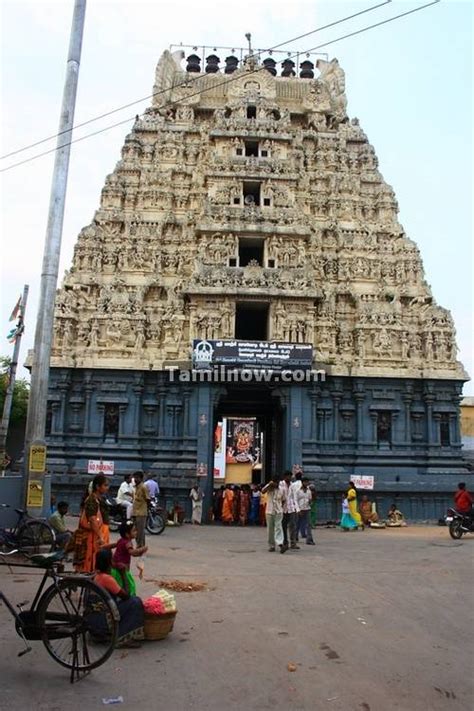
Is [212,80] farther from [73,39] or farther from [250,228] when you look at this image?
[73,39]

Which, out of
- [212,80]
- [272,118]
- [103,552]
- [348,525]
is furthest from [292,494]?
[212,80]

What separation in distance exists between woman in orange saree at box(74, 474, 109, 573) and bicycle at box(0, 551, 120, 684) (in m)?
2.54

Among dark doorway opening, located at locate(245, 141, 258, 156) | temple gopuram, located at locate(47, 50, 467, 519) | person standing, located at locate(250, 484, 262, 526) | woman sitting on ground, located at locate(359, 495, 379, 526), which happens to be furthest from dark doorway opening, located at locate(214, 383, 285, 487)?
dark doorway opening, located at locate(245, 141, 258, 156)

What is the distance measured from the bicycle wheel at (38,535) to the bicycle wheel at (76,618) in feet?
20.7

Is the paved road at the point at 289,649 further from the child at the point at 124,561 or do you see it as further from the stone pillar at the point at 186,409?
the stone pillar at the point at 186,409

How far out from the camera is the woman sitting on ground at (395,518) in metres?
21.9

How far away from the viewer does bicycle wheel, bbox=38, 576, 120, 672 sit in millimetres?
5531

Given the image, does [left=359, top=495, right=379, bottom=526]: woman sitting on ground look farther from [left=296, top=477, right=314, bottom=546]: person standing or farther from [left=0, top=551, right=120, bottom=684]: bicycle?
[left=0, top=551, right=120, bottom=684]: bicycle

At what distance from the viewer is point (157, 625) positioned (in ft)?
21.7

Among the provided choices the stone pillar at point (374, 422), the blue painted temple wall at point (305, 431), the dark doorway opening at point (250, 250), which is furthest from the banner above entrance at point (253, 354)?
the dark doorway opening at point (250, 250)

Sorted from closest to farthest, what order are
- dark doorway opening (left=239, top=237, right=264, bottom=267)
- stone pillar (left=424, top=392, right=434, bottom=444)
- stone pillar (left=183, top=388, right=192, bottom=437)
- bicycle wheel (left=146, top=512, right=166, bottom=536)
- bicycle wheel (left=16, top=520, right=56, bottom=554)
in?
bicycle wheel (left=16, top=520, right=56, bottom=554) < bicycle wheel (left=146, top=512, right=166, bottom=536) < stone pillar (left=183, top=388, right=192, bottom=437) < stone pillar (left=424, top=392, right=434, bottom=444) < dark doorway opening (left=239, top=237, right=264, bottom=267)

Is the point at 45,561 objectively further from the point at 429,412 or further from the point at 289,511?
the point at 429,412

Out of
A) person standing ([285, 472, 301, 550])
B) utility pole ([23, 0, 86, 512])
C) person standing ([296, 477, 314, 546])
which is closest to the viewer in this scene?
utility pole ([23, 0, 86, 512])

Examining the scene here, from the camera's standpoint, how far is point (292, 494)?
14.2m
